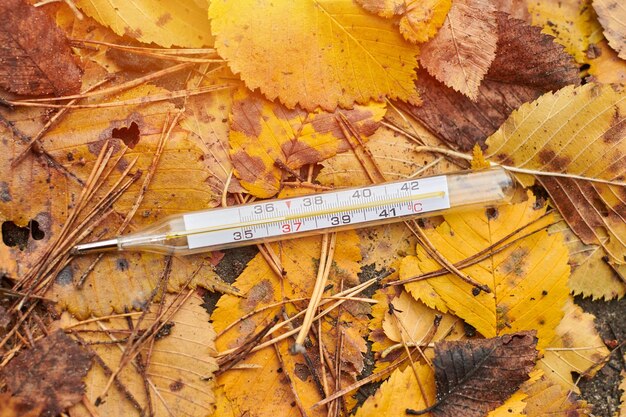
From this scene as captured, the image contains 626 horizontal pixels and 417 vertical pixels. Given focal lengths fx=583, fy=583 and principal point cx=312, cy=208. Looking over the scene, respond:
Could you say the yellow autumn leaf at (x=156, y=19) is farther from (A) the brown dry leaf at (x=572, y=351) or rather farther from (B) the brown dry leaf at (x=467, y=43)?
(A) the brown dry leaf at (x=572, y=351)

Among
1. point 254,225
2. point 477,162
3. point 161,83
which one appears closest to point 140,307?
point 254,225

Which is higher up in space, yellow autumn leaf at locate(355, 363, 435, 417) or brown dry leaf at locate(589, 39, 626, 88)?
brown dry leaf at locate(589, 39, 626, 88)

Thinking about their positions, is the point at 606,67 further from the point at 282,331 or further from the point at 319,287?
the point at 282,331

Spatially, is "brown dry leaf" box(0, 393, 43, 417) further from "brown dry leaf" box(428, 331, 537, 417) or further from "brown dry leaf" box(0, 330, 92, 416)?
"brown dry leaf" box(428, 331, 537, 417)

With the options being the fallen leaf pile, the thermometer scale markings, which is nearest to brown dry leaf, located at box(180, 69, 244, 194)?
the fallen leaf pile

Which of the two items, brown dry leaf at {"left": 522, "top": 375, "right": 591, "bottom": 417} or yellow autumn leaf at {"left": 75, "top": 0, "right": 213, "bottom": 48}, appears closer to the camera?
yellow autumn leaf at {"left": 75, "top": 0, "right": 213, "bottom": 48}

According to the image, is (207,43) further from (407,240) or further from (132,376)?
(132,376)

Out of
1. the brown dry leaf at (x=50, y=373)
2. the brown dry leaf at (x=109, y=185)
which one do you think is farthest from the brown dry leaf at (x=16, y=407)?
the brown dry leaf at (x=109, y=185)
